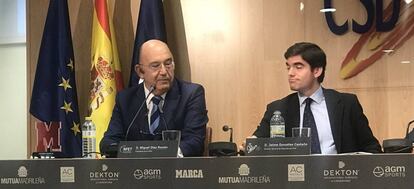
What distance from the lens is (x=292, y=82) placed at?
134 inches

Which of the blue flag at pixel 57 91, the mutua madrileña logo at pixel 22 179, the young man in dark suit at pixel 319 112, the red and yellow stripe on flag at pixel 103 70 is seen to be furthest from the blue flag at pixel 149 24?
the mutua madrileña logo at pixel 22 179

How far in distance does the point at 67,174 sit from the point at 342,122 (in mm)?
1413

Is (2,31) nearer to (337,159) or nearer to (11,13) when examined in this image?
(11,13)

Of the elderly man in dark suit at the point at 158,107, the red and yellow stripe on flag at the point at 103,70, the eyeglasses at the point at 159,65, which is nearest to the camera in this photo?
the elderly man in dark suit at the point at 158,107

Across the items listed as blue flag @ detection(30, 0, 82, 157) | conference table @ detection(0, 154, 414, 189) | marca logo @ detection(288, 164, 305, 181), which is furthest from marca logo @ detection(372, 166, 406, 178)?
blue flag @ detection(30, 0, 82, 157)

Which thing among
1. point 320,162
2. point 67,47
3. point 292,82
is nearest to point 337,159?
point 320,162

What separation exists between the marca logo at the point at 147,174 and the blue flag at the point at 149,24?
2061 millimetres

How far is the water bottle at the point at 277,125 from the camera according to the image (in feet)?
9.82

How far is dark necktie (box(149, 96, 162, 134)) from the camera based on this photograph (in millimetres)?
3566

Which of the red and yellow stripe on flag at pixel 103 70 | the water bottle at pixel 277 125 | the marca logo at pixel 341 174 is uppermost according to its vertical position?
the red and yellow stripe on flag at pixel 103 70

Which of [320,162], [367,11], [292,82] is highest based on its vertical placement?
[367,11]

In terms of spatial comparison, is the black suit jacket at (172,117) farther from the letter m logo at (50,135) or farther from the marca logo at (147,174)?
the letter m logo at (50,135)

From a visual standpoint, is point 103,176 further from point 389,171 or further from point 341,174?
point 389,171

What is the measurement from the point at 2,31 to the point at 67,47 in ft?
4.87
